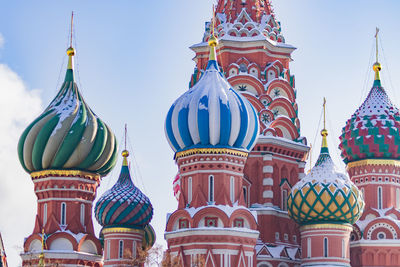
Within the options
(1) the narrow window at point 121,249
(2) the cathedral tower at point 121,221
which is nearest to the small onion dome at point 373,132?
(2) the cathedral tower at point 121,221

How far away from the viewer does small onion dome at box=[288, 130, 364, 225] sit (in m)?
37.0

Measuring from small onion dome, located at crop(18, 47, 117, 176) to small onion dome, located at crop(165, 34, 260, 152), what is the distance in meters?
3.22

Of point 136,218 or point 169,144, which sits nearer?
point 169,144

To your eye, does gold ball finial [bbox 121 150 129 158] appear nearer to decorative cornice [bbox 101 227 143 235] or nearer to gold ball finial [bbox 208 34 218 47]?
decorative cornice [bbox 101 227 143 235]

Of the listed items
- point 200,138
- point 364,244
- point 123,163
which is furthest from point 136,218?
point 364,244

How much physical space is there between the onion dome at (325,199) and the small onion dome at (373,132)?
107 inches

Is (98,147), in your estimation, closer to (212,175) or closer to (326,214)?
(212,175)

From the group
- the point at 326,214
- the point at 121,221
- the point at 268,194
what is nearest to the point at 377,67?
the point at 268,194

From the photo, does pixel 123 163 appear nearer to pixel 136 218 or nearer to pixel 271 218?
pixel 136 218

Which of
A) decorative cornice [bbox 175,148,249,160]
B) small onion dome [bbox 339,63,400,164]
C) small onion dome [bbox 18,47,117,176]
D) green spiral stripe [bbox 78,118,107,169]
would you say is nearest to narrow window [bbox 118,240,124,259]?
small onion dome [bbox 18,47,117,176]

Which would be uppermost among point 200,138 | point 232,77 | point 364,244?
point 232,77

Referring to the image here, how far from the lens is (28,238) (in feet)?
125

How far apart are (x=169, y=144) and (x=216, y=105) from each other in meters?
2.11

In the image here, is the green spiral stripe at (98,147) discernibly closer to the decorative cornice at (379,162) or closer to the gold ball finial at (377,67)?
the decorative cornice at (379,162)
